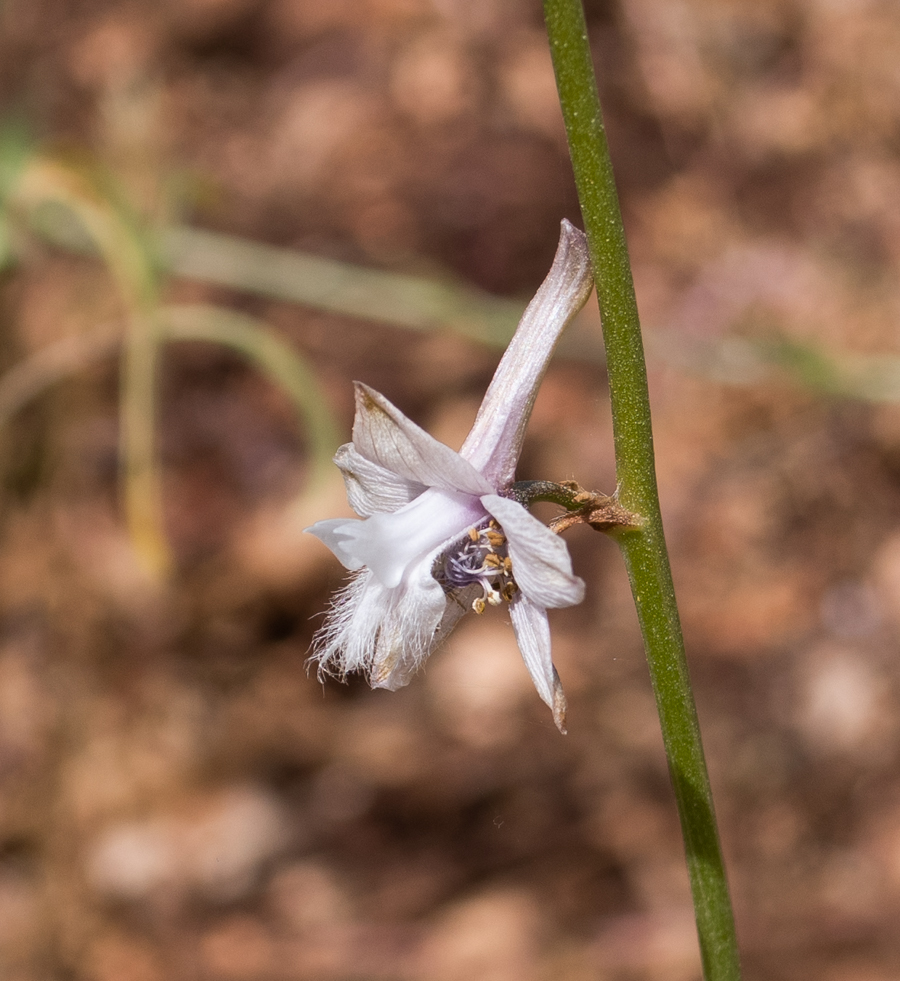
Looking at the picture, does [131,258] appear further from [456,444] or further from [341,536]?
[341,536]

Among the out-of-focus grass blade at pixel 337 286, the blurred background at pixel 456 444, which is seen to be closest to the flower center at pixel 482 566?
the blurred background at pixel 456 444

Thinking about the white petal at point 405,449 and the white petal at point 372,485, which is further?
the white petal at point 372,485

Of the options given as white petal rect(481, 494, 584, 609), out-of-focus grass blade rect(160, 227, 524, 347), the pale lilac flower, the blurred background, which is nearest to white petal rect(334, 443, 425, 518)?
the pale lilac flower

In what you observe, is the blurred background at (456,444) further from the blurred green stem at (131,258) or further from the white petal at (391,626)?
the white petal at (391,626)

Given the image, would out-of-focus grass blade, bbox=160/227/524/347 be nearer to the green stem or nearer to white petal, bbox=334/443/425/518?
white petal, bbox=334/443/425/518

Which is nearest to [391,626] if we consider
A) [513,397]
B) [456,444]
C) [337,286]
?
[513,397]
